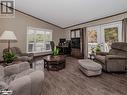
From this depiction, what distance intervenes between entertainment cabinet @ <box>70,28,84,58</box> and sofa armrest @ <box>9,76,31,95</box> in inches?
204

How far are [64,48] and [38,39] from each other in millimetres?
1955

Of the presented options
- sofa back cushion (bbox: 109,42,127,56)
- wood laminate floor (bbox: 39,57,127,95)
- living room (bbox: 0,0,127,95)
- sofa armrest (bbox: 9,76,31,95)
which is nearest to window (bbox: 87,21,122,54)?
living room (bbox: 0,0,127,95)

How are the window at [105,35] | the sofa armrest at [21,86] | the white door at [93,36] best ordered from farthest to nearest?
1. the white door at [93,36]
2. the window at [105,35]
3. the sofa armrest at [21,86]

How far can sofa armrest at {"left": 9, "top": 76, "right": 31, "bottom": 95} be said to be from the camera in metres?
1.41

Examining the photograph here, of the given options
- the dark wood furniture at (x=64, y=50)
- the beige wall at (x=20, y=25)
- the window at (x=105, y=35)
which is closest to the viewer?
the window at (x=105, y=35)

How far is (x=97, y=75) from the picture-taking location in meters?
3.45

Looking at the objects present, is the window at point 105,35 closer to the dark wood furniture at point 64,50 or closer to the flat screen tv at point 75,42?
the flat screen tv at point 75,42

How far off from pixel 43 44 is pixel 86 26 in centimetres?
325

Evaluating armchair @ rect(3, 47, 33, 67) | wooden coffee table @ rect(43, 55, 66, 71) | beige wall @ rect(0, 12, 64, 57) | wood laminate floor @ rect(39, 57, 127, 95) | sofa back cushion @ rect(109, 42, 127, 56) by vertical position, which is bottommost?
wood laminate floor @ rect(39, 57, 127, 95)

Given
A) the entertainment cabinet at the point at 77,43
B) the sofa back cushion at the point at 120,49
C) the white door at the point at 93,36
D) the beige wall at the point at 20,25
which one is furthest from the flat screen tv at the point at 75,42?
the sofa back cushion at the point at 120,49

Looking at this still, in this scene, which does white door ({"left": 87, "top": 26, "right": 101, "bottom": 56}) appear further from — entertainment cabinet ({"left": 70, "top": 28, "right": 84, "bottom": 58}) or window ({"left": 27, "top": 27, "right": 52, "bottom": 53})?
window ({"left": 27, "top": 27, "right": 52, "bottom": 53})

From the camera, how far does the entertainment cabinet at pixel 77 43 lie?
21.6 ft

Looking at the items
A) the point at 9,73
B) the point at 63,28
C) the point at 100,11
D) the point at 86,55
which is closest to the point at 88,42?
the point at 86,55

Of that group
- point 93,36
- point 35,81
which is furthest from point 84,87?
point 93,36
